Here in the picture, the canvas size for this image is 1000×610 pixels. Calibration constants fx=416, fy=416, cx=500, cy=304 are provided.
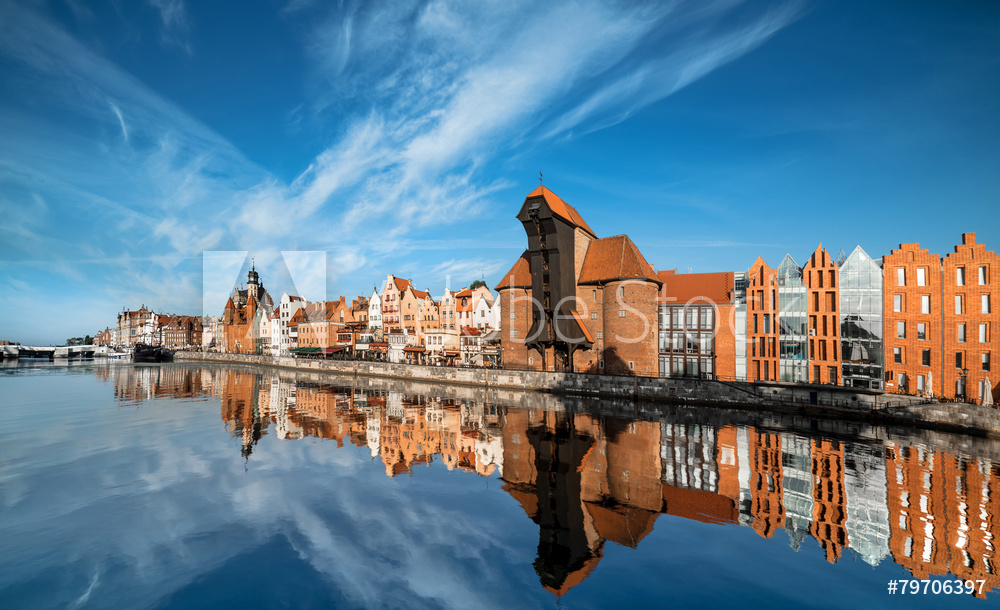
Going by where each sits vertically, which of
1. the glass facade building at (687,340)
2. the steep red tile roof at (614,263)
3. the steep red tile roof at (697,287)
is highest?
the steep red tile roof at (614,263)

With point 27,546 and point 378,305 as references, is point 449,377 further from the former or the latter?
point 27,546

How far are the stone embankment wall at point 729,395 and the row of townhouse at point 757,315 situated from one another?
1.93m

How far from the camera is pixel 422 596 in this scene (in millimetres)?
9672

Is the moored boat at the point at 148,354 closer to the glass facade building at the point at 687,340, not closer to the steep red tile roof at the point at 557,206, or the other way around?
the steep red tile roof at the point at 557,206

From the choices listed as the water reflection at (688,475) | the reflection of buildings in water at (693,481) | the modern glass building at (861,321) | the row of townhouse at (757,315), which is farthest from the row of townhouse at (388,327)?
the modern glass building at (861,321)

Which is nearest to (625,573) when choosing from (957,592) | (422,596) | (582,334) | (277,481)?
(422,596)

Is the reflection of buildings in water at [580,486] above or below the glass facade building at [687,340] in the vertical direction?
below

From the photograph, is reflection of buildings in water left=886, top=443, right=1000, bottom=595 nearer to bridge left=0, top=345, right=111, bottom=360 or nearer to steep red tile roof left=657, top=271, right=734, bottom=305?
steep red tile roof left=657, top=271, right=734, bottom=305

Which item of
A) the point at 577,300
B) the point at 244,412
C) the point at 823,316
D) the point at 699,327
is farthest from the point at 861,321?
the point at 244,412

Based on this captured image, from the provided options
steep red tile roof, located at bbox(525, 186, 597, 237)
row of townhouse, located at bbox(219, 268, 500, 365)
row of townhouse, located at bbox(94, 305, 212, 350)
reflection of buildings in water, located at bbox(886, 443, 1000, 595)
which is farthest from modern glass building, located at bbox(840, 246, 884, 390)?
row of townhouse, located at bbox(94, 305, 212, 350)

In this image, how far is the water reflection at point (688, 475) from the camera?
39.7 ft

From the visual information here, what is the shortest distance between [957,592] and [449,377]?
1808 inches

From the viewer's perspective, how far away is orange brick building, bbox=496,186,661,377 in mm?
39844

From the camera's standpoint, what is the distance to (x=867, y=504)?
48.0ft
